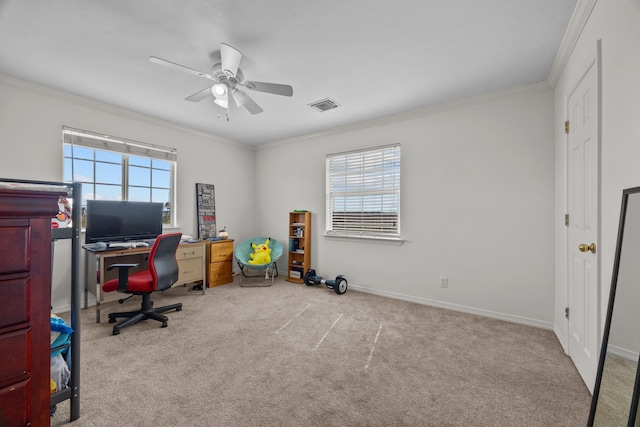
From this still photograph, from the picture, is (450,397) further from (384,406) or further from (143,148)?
(143,148)

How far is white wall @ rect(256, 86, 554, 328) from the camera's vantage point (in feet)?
9.14

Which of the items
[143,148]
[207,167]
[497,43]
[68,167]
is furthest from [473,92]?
[68,167]

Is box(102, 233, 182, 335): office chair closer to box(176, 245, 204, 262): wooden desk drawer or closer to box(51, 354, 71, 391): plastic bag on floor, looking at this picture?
box(176, 245, 204, 262): wooden desk drawer

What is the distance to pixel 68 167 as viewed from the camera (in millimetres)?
3195

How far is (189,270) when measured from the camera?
12.5 ft

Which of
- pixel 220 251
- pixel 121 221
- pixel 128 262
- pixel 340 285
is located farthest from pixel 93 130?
pixel 340 285

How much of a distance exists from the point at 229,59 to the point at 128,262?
2925 millimetres

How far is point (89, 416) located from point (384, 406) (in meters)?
1.72

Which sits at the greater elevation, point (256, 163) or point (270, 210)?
point (256, 163)

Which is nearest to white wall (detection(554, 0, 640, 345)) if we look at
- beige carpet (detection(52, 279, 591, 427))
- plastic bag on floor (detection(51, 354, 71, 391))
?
beige carpet (detection(52, 279, 591, 427))

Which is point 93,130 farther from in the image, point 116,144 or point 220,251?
point 220,251

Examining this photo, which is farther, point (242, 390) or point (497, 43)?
point (497, 43)

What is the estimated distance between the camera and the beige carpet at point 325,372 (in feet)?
5.14

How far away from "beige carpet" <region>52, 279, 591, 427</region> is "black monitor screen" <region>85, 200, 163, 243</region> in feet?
3.02
